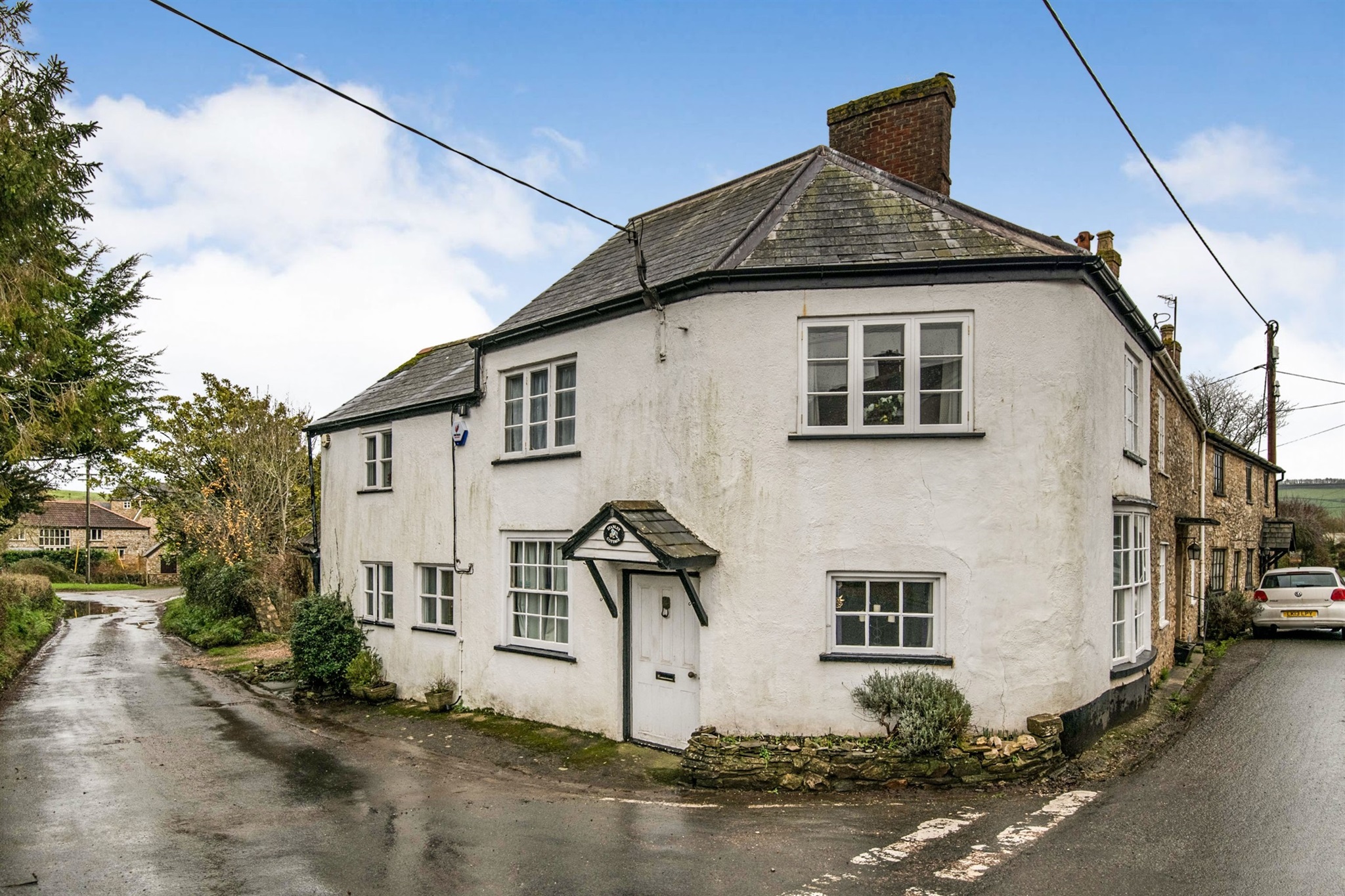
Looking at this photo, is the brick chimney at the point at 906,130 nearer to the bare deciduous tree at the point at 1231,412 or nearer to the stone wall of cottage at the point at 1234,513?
the stone wall of cottage at the point at 1234,513

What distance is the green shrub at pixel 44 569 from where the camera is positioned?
1821 inches

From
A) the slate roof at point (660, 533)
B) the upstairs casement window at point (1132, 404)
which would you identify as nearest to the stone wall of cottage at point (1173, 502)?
the upstairs casement window at point (1132, 404)

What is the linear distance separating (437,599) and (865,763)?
8429 mm

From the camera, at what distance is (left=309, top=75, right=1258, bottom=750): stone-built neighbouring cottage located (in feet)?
30.8

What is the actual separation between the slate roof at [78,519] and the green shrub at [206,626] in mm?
41367

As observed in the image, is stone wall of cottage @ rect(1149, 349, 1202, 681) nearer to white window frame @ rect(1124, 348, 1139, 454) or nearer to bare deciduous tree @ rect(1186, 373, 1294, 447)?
white window frame @ rect(1124, 348, 1139, 454)

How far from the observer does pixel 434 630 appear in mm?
14797

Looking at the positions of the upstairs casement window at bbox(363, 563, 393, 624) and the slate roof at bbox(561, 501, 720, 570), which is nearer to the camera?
the slate roof at bbox(561, 501, 720, 570)

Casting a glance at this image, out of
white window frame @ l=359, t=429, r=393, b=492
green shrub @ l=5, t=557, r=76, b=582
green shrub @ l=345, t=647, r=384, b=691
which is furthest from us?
green shrub @ l=5, t=557, r=76, b=582

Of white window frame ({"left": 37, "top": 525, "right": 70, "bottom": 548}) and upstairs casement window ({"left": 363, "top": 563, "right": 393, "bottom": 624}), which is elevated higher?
upstairs casement window ({"left": 363, "top": 563, "right": 393, "bottom": 624})

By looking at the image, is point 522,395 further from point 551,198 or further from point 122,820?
point 122,820

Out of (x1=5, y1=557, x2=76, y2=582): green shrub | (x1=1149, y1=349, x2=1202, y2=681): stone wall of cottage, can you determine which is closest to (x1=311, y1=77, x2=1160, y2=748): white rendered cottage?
(x1=1149, y1=349, x2=1202, y2=681): stone wall of cottage

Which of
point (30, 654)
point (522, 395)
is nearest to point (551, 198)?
point (522, 395)

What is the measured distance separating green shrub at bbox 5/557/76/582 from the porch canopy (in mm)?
44267
